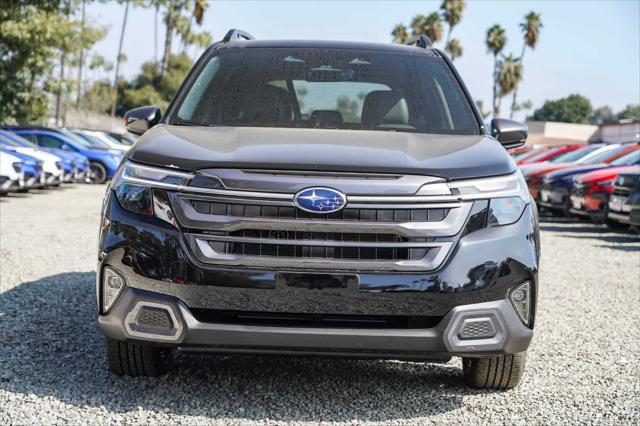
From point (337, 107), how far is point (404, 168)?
1.25 metres

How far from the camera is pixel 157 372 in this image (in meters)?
4.41

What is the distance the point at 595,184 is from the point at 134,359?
12.8m

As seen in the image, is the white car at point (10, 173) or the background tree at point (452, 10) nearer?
the white car at point (10, 173)

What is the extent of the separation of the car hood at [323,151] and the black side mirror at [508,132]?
48 cm

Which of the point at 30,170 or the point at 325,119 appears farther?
the point at 30,170

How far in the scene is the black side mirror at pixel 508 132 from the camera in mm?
5008

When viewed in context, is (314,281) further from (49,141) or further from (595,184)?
(49,141)

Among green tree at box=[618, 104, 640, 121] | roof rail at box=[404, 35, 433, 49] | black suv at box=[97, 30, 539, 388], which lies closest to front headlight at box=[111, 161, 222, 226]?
black suv at box=[97, 30, 539, 388]

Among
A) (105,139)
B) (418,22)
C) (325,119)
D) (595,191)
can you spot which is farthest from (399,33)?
(325,119)

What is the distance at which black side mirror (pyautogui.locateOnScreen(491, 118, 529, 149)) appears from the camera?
501 cm

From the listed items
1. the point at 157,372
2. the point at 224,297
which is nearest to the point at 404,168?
the point at 224,297

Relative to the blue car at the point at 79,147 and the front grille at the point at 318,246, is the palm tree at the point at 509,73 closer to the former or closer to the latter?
the blue car at the point at 79,147

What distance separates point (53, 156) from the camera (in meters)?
21.5

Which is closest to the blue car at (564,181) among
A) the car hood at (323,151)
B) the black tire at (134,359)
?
the car hood at (323,151)
